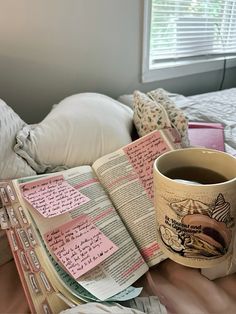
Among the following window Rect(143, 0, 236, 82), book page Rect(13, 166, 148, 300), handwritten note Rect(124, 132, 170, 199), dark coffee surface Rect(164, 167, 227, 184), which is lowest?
book page Rect(13, 166, 148, 300)

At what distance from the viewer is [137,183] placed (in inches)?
26.0

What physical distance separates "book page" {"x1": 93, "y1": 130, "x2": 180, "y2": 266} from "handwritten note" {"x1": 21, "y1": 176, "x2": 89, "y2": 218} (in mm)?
79

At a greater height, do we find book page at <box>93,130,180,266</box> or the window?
the window

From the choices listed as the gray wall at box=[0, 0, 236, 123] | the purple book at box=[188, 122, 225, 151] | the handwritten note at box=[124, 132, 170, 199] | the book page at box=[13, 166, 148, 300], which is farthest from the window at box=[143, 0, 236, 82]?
the book page at box=[13, 166, 148, 300]

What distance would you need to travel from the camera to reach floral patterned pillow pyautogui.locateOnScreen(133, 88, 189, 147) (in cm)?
76

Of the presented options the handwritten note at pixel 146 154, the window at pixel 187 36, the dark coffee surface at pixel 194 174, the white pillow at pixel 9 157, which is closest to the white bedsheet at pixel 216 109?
the window at pixel 187 36

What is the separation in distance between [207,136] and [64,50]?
74 centimetres

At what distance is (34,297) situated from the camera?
484 millimetres

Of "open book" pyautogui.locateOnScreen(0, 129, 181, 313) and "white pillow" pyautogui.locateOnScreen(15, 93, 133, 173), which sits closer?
"open book" pyautogui.locateOnScreen(0, 129, 181, 313)

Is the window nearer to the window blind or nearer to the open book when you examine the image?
the window blind

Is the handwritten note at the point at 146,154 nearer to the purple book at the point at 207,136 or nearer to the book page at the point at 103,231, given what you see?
the book page at the point at 103,231

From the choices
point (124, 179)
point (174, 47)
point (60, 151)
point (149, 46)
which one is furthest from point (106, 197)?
point (174, 47)

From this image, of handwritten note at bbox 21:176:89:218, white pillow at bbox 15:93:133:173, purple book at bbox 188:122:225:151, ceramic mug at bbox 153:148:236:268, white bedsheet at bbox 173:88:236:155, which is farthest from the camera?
white bedsheet at bbox 173:88:236:155

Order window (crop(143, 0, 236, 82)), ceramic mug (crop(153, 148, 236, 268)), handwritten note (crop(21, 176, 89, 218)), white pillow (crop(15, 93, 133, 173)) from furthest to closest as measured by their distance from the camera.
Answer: window (crop(143, 0, 236, 82)) → white pillow (crop(15, 93, 133, 173)) → handwritten note (crop(21, 176, 89, 218)) → ceramic mug (crop(153, 148, 236, 268))
